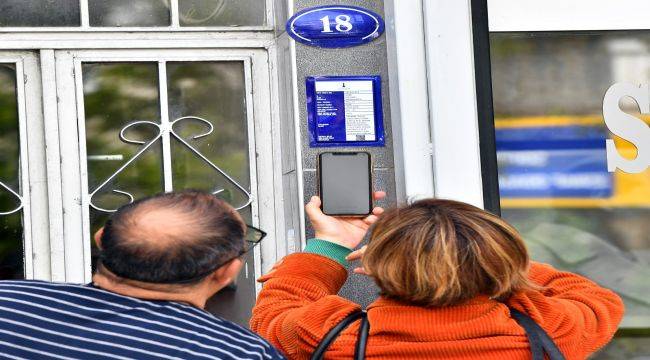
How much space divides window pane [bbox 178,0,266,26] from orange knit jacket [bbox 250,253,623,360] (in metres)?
1.46

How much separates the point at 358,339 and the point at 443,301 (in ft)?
0.71

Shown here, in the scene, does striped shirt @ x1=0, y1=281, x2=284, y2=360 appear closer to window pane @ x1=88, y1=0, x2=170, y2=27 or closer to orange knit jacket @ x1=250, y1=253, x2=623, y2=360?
orange knit jacket @ x1=250, y1=253, x2=623, y2=360

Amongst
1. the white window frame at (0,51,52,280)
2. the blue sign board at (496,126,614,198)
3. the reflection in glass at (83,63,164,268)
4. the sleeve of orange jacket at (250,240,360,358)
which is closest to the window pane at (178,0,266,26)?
the reflection in glass at (83,63,164,268)

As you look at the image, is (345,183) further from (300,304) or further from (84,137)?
(84,137)

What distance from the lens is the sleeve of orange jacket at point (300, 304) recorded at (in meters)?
2.34

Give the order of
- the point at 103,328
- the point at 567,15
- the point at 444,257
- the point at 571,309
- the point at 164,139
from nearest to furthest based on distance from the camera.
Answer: the point at 103,328
the point at 444,257
the point at 571,309
the point at 164,139
the point at 567,15

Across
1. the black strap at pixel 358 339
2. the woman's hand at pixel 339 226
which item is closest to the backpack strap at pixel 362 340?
the black strap at pixel 358 339

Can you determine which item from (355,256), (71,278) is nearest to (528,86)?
(355,256)

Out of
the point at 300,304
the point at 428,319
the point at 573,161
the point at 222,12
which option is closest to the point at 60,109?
the point at 222,12

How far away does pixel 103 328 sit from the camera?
6.40 ft

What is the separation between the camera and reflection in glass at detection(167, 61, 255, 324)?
3.79 meters

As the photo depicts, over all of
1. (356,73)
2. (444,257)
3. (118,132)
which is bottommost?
(444,257)

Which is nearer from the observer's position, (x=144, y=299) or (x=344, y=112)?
(x=144, y=299)

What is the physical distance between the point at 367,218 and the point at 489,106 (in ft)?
3.14
